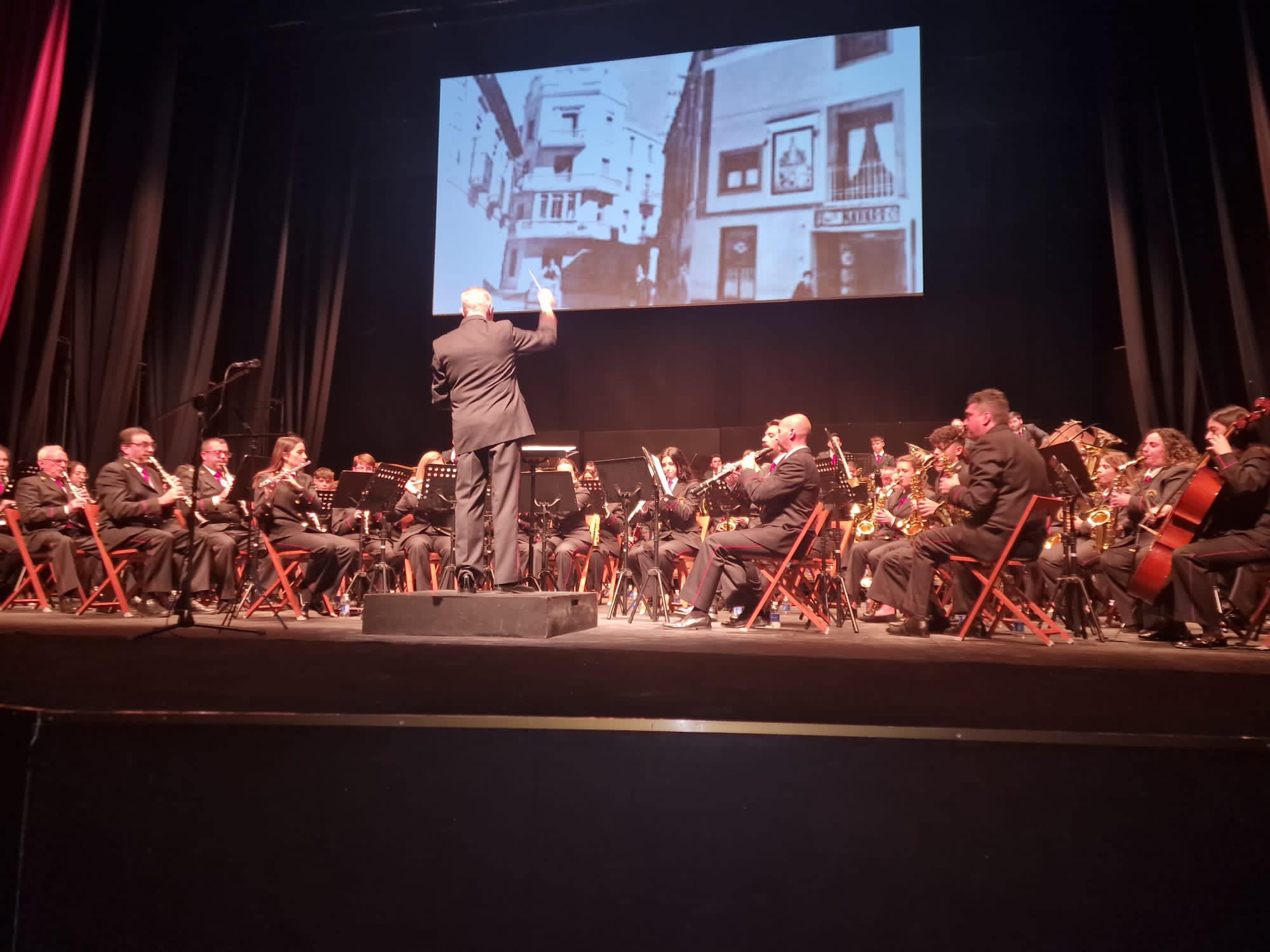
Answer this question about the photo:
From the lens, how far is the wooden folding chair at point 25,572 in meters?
6.75

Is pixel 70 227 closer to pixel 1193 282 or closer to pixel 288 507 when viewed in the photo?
pixel 288 507

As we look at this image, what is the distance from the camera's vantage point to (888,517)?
7.58 meters

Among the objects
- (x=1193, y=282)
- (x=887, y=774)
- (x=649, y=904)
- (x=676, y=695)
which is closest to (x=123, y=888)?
(x=649, y=904)

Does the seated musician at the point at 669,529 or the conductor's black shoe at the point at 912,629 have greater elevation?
the seated musician at the point at 669,529

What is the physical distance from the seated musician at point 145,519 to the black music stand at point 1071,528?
20.4 ft

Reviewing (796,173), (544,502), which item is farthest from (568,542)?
(796,173)

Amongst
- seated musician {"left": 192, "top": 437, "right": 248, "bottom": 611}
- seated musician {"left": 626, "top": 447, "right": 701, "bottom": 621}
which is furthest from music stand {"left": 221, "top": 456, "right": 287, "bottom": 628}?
seated musician {"left": 626, "top": 447, "right": 701, "bottom": 621}

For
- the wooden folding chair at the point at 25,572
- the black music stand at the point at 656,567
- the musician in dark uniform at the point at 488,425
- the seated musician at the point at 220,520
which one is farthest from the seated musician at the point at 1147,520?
the wooden folding chair at the point at 25,572

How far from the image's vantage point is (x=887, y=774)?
A: 6.44 feet

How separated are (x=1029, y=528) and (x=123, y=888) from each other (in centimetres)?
484

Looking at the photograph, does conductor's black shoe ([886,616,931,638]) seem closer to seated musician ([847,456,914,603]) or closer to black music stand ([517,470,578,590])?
seated musician ([847,456,914,603])

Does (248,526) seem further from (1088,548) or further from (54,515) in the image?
(1088,548)

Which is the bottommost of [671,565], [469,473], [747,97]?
[671,565]

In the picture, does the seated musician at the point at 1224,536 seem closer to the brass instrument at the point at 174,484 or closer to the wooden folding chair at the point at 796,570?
the wooden folding chair at the point at 796,570
